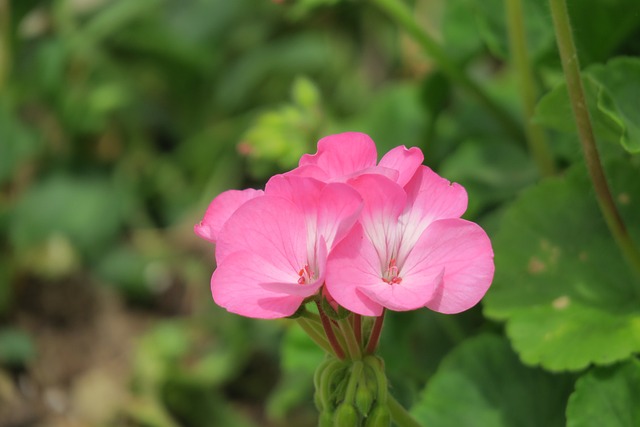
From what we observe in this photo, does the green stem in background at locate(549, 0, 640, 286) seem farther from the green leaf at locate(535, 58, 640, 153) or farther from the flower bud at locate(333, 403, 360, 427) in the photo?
the flower bud at locate(333, 403, 360, 427)

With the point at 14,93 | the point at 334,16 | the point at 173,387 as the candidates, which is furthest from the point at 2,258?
the point at 334,16

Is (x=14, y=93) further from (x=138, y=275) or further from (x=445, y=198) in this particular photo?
(x=445, y=198)

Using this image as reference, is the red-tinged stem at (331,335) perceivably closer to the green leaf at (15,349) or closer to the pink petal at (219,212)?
the pink petal at (219,212)

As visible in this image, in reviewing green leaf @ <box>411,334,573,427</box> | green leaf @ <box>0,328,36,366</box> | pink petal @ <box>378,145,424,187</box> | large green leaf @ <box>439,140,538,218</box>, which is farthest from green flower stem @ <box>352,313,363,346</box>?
green leaf @ <box>0,328,36,366</box>

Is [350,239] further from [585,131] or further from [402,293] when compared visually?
[585,131]

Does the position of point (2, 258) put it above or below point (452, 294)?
below

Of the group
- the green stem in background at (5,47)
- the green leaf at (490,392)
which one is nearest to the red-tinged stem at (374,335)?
the green leaf at (490,392)
